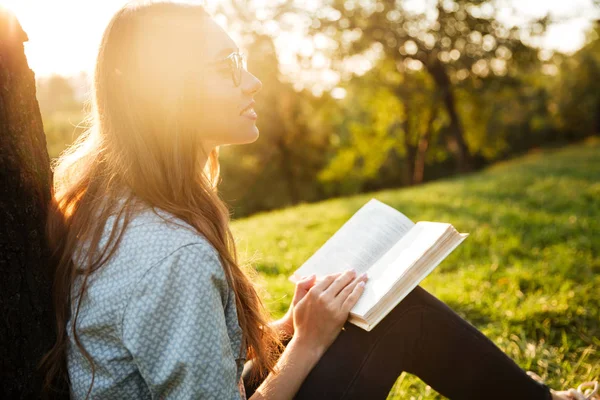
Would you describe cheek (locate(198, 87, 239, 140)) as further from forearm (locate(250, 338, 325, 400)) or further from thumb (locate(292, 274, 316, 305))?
forearm (locate(250, 338, 325, 400))

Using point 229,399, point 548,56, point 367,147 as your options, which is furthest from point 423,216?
point 367,147

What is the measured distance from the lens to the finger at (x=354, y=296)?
153cm

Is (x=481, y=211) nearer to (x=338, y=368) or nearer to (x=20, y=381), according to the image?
(x=338, y=368)

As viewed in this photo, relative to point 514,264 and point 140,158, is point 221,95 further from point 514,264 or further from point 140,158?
point 514,264

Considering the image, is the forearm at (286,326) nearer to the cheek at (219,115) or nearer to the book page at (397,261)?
the book page at (397,261)

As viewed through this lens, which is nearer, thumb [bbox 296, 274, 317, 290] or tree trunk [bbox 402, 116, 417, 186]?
thumb [bbox 296, 274, 317, 290]

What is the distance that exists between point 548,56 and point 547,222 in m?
11.6

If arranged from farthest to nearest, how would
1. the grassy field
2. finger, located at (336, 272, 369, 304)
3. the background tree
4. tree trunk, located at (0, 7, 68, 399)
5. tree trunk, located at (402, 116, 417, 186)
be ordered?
tree trunk, located at (402, 116, 417, 186)
the background tree
the grassy field
finger, located at (336, 272, 369, 304)
tree trunk, located at (0, 7, 68, 399)

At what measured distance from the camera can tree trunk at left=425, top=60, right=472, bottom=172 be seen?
1493cm

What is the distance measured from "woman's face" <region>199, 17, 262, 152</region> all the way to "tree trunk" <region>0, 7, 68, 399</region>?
1.53ft

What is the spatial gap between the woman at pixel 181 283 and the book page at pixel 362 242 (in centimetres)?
17

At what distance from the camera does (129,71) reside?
54.0 inches

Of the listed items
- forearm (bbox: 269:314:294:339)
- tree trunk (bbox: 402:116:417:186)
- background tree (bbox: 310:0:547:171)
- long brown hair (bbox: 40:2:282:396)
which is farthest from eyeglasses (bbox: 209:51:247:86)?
tree trunk (bbox: 402:116:417:186)

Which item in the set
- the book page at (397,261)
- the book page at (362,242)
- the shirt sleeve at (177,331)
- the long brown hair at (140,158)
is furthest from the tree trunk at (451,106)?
the shirt sleeve at (177,331)
